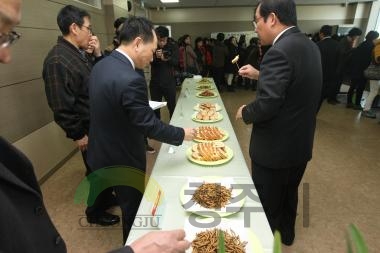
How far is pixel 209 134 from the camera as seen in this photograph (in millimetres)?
1646

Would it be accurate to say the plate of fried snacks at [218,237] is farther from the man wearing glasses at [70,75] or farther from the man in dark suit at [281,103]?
the man wearing glasses at [70,75]

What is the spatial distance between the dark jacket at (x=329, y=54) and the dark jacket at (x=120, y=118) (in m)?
3.82

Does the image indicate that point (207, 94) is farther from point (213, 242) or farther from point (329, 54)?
point (329, 54)

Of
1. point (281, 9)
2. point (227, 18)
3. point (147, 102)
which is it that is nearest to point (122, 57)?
point (147, 102)

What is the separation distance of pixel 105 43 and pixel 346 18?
7.82m

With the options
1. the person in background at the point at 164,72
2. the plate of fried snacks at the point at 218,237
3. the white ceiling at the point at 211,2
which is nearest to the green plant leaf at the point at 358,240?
the plate of fried snacks at the point at 218,237

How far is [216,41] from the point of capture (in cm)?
637

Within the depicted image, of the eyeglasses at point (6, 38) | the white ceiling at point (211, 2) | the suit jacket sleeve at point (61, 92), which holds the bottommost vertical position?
the suit jacket sleeve at point (61, 92)

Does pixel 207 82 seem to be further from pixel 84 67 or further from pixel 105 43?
pixel 84 67

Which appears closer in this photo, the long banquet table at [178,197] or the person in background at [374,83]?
the long banquet table at [178,197]

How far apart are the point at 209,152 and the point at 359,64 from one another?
4733 mm

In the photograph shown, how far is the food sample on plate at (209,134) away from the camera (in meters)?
1.61

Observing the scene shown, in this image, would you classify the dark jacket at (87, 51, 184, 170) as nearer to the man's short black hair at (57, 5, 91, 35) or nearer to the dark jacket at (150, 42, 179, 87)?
the man's short black hair at (57, 5, 91, 35)

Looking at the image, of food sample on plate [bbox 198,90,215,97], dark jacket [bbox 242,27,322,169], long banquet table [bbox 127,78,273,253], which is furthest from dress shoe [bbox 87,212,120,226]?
food sample on plate [bbox 198,90,215,97]
